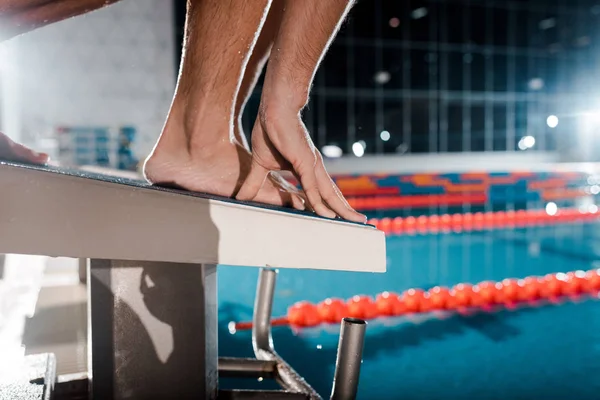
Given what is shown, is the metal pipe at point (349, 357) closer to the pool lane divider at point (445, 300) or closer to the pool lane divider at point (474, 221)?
the pool lane divider at point (445, 300)

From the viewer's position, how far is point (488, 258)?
175 inches

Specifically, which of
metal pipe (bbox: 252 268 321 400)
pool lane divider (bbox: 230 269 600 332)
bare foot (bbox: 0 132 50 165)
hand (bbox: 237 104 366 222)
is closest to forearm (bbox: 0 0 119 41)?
bare foot (bbox: 0 132 50 165)

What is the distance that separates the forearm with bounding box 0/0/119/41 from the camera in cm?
98

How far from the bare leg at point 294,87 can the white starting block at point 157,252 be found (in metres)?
0.09

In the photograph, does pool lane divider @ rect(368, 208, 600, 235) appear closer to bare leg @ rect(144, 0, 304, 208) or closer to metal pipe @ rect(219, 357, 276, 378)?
metal pipe @ rect(219, 357, 276, 378)

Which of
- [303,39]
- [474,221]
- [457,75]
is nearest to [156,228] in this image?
[303,39]

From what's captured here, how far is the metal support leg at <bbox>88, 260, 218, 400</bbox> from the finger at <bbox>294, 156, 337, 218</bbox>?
1.01 feet

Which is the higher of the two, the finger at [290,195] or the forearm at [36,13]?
the forearm at [36,13]

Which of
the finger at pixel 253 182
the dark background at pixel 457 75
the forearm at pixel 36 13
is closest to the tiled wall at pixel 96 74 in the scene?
the dark background at pixel 457 75

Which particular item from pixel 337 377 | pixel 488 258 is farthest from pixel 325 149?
pixel 337 377

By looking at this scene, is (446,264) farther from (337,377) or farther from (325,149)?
(325,149)

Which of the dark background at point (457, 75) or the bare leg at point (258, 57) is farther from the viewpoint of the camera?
the dark background at point (457, 75)

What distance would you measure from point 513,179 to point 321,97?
12.8 feet

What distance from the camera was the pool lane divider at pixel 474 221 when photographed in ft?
19.8
